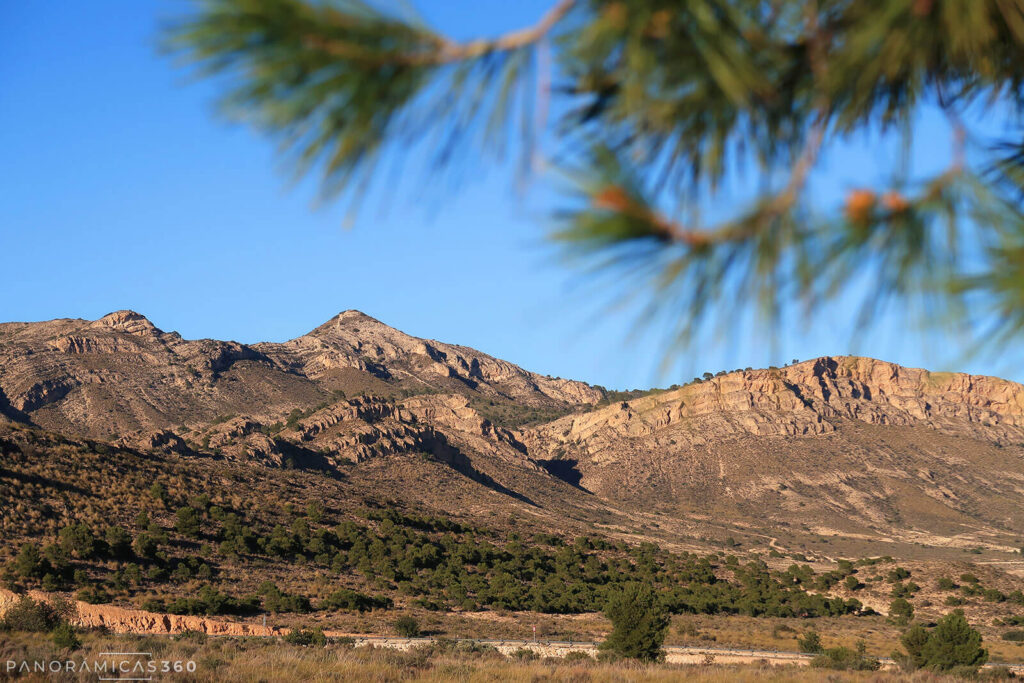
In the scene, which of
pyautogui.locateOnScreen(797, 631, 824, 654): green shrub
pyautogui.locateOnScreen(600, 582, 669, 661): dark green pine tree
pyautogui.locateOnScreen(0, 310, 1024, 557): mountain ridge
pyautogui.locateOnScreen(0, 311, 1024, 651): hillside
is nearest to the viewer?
pyautogui.locateOnScreen(600, 582, 669, 661): dark green pine tree

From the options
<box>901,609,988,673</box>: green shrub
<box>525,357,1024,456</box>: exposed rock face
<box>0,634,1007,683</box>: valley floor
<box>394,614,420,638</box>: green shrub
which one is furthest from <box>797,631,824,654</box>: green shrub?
<box>525,357,1024,456</box>: exposed rock face

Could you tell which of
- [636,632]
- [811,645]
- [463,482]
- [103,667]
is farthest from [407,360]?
[103,667]

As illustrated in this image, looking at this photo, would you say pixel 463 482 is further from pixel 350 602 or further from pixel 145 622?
pixel 145 622

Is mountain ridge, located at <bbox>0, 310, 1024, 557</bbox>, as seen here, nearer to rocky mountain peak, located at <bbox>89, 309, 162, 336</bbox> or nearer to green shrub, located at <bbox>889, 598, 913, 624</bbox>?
rocky mountain peak, located at <bbox>89, 309, 162, 336</bbox>

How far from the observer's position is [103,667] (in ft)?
48.4

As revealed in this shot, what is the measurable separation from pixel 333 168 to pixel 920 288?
2.66 m

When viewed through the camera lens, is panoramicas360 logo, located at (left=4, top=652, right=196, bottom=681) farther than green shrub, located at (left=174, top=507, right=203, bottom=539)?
No

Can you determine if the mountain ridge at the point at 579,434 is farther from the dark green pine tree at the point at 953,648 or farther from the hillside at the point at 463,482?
the dark green pine tree at the point at 953,648

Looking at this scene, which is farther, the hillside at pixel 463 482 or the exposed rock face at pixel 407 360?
the exposed rock face at pixel 407 360

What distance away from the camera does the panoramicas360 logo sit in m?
14.2

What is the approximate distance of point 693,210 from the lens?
356 centimetres

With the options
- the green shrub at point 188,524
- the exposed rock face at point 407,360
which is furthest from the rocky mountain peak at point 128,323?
the green shrub at point 188,524

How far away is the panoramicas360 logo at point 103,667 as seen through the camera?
14.2 meters

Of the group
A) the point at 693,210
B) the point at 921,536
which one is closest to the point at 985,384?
the point at 921,536
